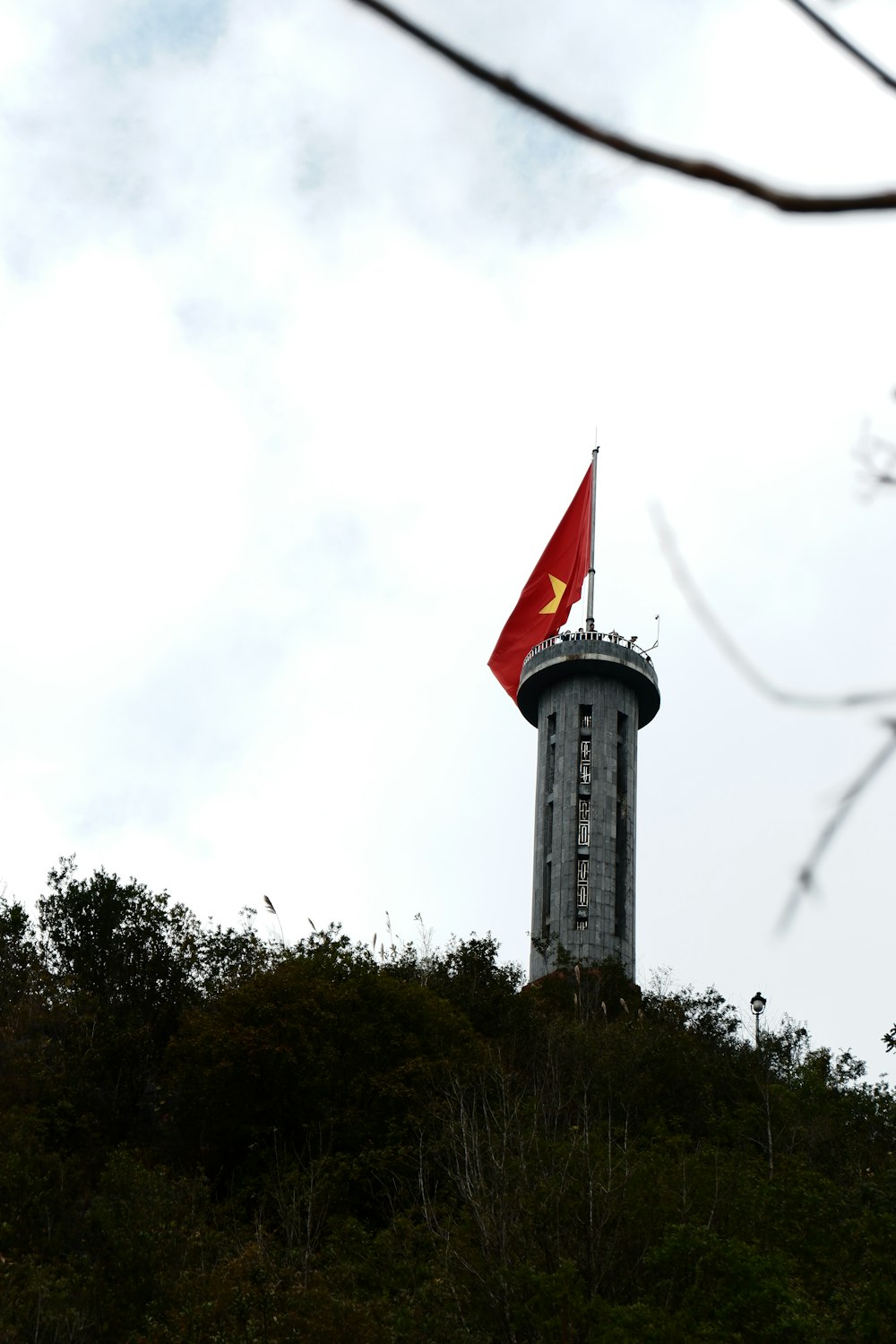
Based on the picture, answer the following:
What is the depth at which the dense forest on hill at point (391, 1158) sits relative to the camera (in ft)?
A: 64.3

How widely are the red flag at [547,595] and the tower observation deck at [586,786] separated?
686cm

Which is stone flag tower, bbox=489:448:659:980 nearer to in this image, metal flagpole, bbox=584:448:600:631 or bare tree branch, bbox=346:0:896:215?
metal flagpole, bbox=584:448:600:631

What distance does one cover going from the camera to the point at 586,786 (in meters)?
72.4

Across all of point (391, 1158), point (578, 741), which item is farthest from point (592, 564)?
point (391, 1158)

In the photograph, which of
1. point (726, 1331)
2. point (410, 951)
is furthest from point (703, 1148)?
point (410, 951)

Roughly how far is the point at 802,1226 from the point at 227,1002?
14.6 m

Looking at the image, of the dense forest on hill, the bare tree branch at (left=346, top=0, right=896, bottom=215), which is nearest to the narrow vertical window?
the dense forest on hill

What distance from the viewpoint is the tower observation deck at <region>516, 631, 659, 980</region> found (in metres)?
69.5

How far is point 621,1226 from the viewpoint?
21.8m

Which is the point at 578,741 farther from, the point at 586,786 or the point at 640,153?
the point at 640,153

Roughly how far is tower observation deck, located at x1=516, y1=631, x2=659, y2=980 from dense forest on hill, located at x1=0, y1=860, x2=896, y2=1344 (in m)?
23.3

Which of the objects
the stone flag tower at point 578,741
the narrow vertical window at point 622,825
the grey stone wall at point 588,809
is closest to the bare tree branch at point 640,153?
the stone flag tower at point 578,741

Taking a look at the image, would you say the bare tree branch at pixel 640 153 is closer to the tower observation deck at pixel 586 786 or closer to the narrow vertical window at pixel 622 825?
the tower observation deck at pixel 586 786

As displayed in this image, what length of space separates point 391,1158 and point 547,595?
39.6 m
